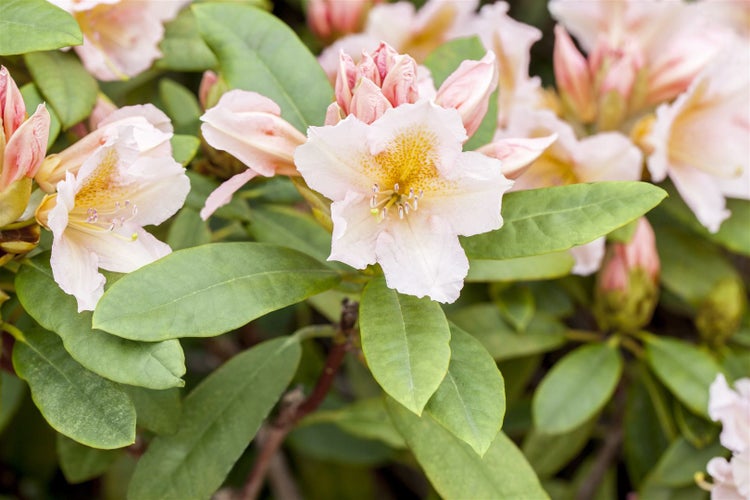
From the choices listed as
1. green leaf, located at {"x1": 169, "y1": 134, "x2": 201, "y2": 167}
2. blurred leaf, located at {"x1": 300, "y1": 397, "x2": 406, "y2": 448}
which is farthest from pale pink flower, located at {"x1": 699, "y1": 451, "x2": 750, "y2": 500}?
green leaf, located at {"x1": 169, "y1": 134, "x2": 201, "y2": 167}

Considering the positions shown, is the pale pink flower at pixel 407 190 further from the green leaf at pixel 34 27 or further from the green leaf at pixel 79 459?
the green leaf at pixel 79 459

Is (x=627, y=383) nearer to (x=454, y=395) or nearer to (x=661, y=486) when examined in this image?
(x=661, y=486)

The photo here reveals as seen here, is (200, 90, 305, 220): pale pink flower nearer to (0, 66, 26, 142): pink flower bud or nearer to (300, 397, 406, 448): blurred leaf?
(0, 66, 26, 142): pink flower bud

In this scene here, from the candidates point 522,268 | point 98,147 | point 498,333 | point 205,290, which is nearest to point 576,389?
point 498,333

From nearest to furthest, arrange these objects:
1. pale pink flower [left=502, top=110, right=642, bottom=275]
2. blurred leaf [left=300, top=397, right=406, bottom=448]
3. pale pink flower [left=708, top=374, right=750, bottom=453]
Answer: pale pink flower [left=708, top=374, right=750, bottom=453] → pale pink flower [left=502, top=110, right=642, bottom=275] → blurred leaf [left=300, top=397, right=406, bottom=448]

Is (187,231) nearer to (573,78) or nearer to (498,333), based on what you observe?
(498,333)

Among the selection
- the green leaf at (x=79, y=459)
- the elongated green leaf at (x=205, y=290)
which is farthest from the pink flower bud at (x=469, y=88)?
the green leaf at (x=79, y=459)

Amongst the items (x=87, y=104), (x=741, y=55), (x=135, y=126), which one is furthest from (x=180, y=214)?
(x=741, y=55)
